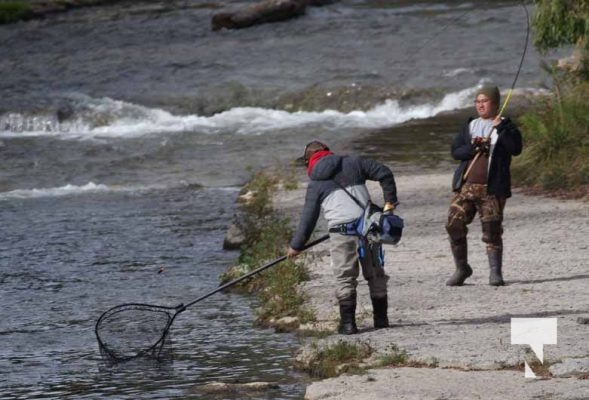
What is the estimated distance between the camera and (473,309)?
11.3 m

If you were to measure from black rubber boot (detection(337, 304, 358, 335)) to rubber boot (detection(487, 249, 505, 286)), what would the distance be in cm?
171

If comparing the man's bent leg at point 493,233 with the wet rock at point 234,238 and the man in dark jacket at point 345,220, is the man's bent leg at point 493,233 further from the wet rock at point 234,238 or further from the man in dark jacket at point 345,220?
the wet rock at point 234,238

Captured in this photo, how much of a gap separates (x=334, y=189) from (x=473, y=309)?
1.53m

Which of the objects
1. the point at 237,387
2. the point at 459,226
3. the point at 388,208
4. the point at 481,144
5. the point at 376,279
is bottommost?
the point at 237,387

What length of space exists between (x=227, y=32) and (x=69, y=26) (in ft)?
14.9

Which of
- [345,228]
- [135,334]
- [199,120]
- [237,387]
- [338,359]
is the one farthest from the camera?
[199,120]

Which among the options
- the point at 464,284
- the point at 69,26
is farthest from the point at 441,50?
the point at 464,284

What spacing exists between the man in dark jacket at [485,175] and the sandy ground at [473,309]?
38 cm

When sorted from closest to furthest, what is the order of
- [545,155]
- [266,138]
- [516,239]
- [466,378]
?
[466,378], [516,239], [545,155], [266,138]

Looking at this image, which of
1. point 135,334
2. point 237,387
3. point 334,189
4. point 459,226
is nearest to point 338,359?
point 237,387

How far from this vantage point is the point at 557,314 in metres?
10.9

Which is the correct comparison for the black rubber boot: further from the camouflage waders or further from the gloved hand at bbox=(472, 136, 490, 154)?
the gloved hand at bbox=(472, 136, 490, 154)

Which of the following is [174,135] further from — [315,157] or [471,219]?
[315,157]

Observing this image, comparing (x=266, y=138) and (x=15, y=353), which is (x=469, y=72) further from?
(x=15, y=353)
